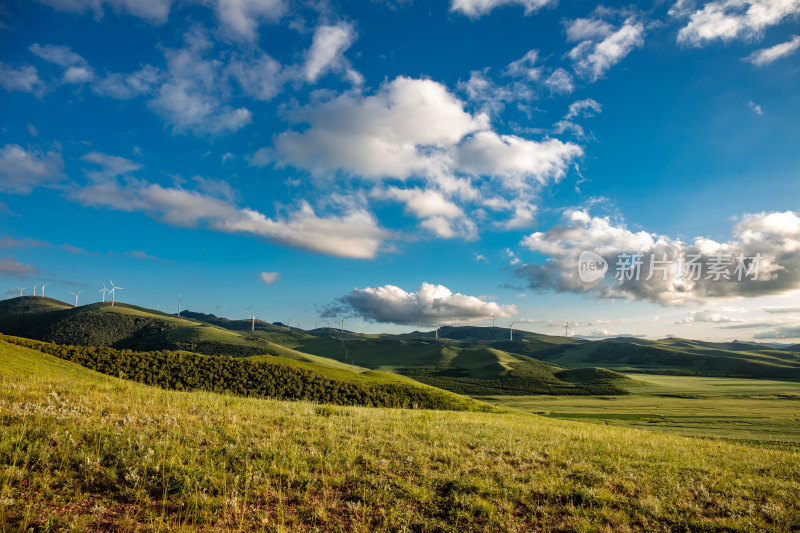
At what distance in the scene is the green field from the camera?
57.4 metres

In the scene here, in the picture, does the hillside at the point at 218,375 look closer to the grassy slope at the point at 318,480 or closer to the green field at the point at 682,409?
the grassy slope at the point at 318,480

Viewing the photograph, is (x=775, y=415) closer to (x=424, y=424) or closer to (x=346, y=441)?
(x=424, y=424)

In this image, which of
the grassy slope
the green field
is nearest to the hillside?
the grassy slope

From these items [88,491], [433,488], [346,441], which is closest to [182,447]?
[88,491]

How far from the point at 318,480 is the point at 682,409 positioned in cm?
11547

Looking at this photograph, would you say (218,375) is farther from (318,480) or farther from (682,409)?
(682,409)

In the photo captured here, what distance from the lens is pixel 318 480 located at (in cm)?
879

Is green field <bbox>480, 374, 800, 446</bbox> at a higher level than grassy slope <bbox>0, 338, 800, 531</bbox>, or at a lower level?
lower

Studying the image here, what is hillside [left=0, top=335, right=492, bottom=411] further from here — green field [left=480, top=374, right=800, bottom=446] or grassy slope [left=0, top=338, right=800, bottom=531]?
green field [left=480, top=374, right=800, bottom=446]

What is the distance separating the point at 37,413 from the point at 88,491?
16.8ft

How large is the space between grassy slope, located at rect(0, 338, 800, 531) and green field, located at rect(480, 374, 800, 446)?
159ft

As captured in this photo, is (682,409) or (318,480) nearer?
(318,480)

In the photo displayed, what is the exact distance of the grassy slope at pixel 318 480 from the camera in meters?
7.04

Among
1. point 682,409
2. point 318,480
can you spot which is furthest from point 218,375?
point 682,409
